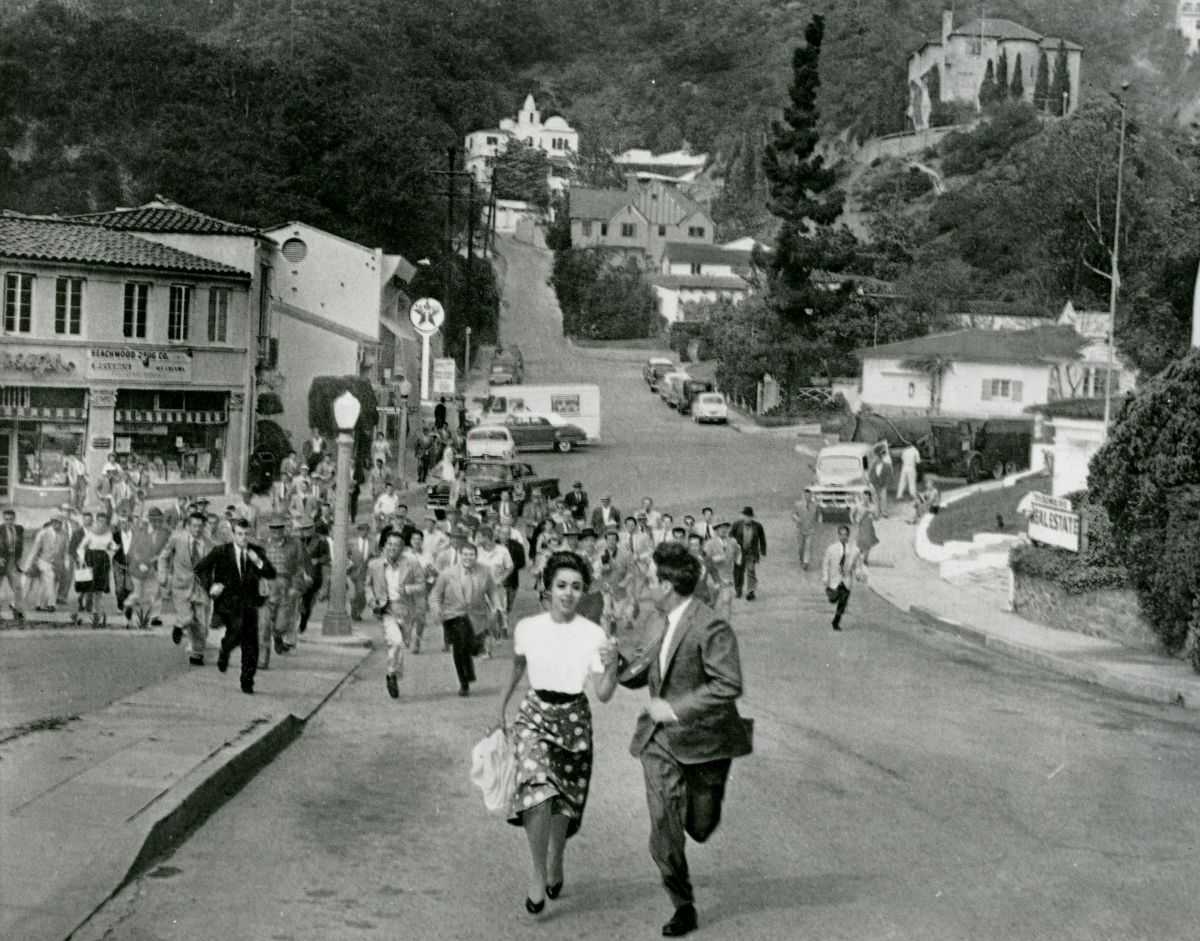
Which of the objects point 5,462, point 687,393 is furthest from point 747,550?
point 687,393

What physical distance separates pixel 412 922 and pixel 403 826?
6.86 feet

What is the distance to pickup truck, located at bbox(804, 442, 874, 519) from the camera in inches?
1505

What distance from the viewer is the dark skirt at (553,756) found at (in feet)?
26.9

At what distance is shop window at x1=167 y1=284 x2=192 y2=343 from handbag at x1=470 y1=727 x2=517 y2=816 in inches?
1331

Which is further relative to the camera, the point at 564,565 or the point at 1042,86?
the point at 1042,86

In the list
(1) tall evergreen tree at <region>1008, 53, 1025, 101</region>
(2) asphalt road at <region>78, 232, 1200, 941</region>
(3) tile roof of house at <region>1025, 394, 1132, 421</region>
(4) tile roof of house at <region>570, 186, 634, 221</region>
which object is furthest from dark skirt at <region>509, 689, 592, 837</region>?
(1) tall evergreen tree at <region>1008, 53, 1025, 101</region>

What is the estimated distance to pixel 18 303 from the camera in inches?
1522

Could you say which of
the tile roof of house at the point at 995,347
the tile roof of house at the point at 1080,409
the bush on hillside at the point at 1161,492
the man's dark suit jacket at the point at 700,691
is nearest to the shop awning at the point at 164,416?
the tile roof of house at the point at 1080,409

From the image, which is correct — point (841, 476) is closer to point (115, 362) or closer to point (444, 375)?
point (444, 375)

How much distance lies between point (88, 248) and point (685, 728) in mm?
34252

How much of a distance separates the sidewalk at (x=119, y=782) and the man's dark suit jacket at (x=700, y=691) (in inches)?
110

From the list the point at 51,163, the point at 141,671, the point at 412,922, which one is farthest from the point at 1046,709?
the point at 51,163

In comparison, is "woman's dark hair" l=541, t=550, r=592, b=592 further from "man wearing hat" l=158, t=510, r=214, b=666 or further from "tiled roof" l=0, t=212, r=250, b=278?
"tiled roof" l=0, t=212, r=250, b=278

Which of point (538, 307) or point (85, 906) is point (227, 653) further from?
point (538, 307)
